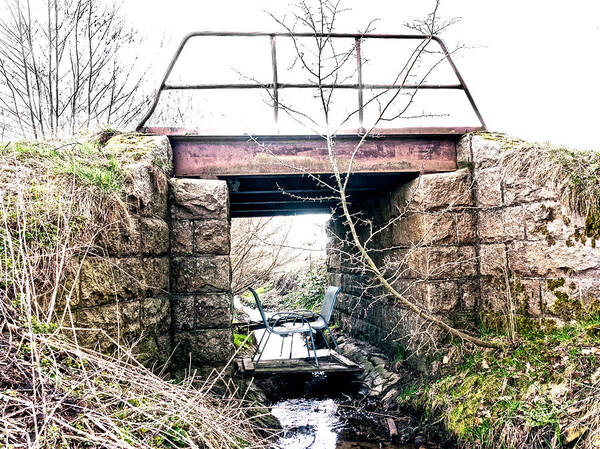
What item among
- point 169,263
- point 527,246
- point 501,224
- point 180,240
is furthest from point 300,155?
point 527,246

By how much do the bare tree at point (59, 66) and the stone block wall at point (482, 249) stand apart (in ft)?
14.7

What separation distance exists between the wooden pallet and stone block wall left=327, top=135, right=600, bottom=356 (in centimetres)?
71

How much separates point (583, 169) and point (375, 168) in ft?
6.42

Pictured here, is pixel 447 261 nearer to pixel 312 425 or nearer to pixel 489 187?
pixel 489 187

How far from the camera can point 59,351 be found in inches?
81.7

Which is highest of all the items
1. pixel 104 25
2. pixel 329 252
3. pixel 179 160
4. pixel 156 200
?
pixel 104 25

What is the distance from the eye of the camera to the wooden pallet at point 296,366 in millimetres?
5336

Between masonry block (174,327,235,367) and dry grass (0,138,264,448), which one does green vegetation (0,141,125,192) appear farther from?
masonry block (174,327,235,367)

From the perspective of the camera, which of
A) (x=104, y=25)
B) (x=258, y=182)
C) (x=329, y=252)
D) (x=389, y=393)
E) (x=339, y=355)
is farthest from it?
(x=329, y=252)

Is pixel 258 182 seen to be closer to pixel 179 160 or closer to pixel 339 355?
pixel 179 160

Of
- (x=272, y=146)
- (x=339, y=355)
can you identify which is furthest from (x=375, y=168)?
(x=339, y=355)

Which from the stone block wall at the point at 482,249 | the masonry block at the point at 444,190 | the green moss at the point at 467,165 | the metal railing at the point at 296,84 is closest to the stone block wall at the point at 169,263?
the metal railing at the point at 296,84

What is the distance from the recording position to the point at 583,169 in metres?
3.60

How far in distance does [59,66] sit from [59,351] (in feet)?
20.4
